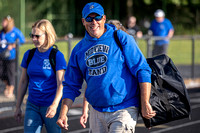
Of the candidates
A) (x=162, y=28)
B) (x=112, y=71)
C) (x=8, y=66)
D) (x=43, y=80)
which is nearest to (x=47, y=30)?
(x=43, y=80)

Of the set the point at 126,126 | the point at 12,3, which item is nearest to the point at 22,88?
the point at 126,126

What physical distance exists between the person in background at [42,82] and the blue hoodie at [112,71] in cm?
95

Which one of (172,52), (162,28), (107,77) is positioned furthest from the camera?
(172,52)

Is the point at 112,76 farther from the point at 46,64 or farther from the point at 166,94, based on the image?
the point at 46,64

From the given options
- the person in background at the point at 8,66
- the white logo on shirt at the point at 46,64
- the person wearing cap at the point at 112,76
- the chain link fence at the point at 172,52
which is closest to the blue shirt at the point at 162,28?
the chain link fence at the point at 172,52

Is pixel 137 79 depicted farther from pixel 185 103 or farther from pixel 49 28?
pixel 49 28

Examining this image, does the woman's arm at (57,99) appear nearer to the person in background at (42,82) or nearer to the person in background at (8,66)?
the person in background at (42,82)

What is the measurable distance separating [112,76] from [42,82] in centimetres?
137

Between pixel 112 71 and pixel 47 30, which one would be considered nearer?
pixel 112 71

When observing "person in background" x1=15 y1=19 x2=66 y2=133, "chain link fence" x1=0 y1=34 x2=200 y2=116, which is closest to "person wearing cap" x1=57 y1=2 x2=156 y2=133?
"person in background" x1=15 y1=19 x2=66 y2=133

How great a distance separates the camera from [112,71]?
393 cm

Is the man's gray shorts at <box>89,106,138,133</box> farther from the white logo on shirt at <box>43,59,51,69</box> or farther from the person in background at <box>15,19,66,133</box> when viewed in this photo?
the white logo on shirt at <box>43,59,51,69</box>

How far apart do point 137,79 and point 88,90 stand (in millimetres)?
481

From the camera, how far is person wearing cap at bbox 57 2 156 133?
394 cm
